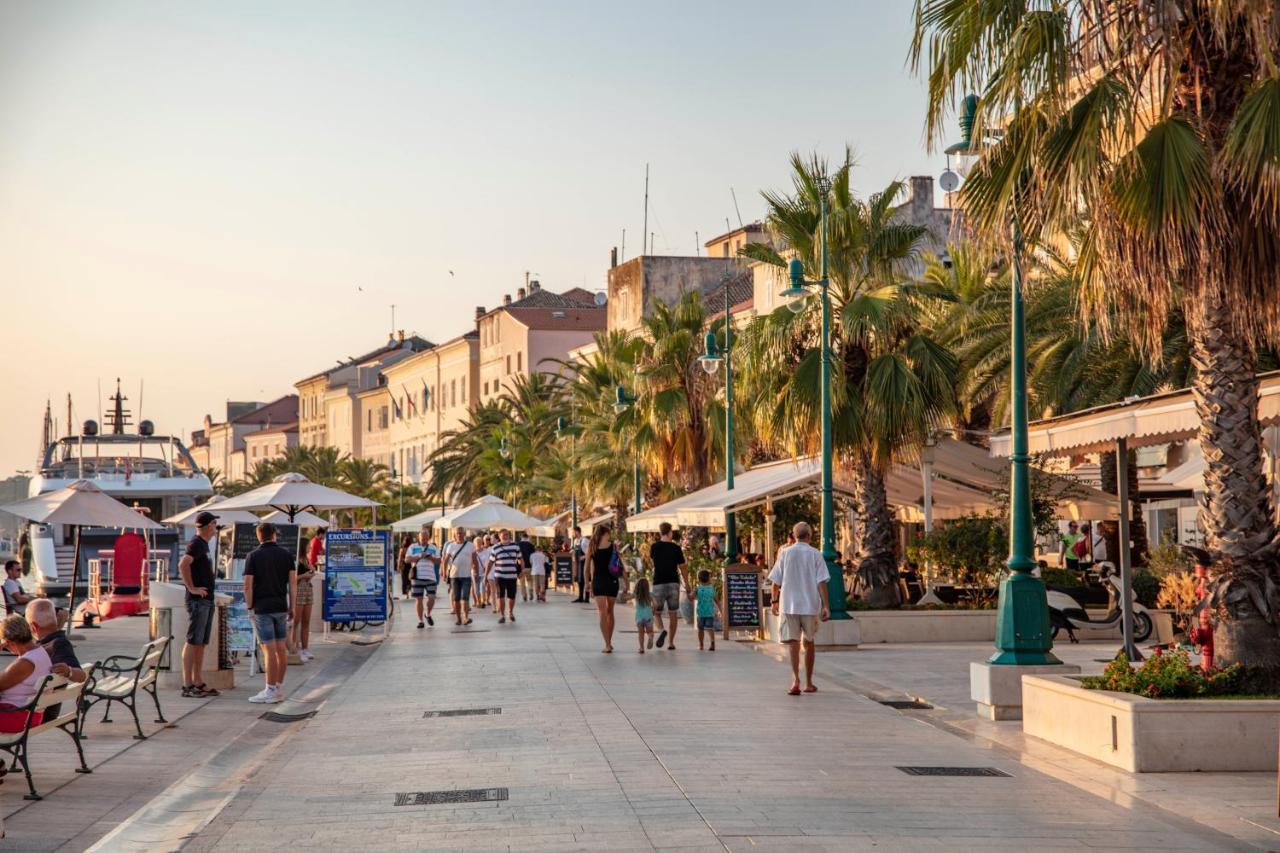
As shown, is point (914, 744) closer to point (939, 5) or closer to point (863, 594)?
point (939, 5)

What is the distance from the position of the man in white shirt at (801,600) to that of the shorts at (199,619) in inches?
240

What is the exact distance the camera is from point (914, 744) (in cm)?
1303

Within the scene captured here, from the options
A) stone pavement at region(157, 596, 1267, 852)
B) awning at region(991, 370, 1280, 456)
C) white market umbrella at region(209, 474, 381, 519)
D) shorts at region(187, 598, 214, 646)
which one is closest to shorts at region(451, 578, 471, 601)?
white market umbrella at region(209, 474, 381, 519)

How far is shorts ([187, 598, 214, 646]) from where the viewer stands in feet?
57.5

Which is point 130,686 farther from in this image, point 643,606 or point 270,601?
point 643,606

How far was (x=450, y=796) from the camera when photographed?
403 inches

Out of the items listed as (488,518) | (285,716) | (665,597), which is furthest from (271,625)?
(488,518)

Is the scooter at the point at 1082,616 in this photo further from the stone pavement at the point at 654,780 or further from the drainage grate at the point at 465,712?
the drainage grate at the point at 465,712

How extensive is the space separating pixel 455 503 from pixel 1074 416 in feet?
260

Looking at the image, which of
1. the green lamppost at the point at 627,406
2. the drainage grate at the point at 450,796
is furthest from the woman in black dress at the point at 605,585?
the green lamppost at the point at 627,406

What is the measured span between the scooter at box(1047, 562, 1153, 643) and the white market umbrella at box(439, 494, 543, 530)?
17273 mm

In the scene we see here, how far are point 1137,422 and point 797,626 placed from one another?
13.8ft

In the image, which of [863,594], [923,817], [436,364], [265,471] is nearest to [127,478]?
[863,594]

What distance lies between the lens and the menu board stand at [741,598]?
2588 cm
